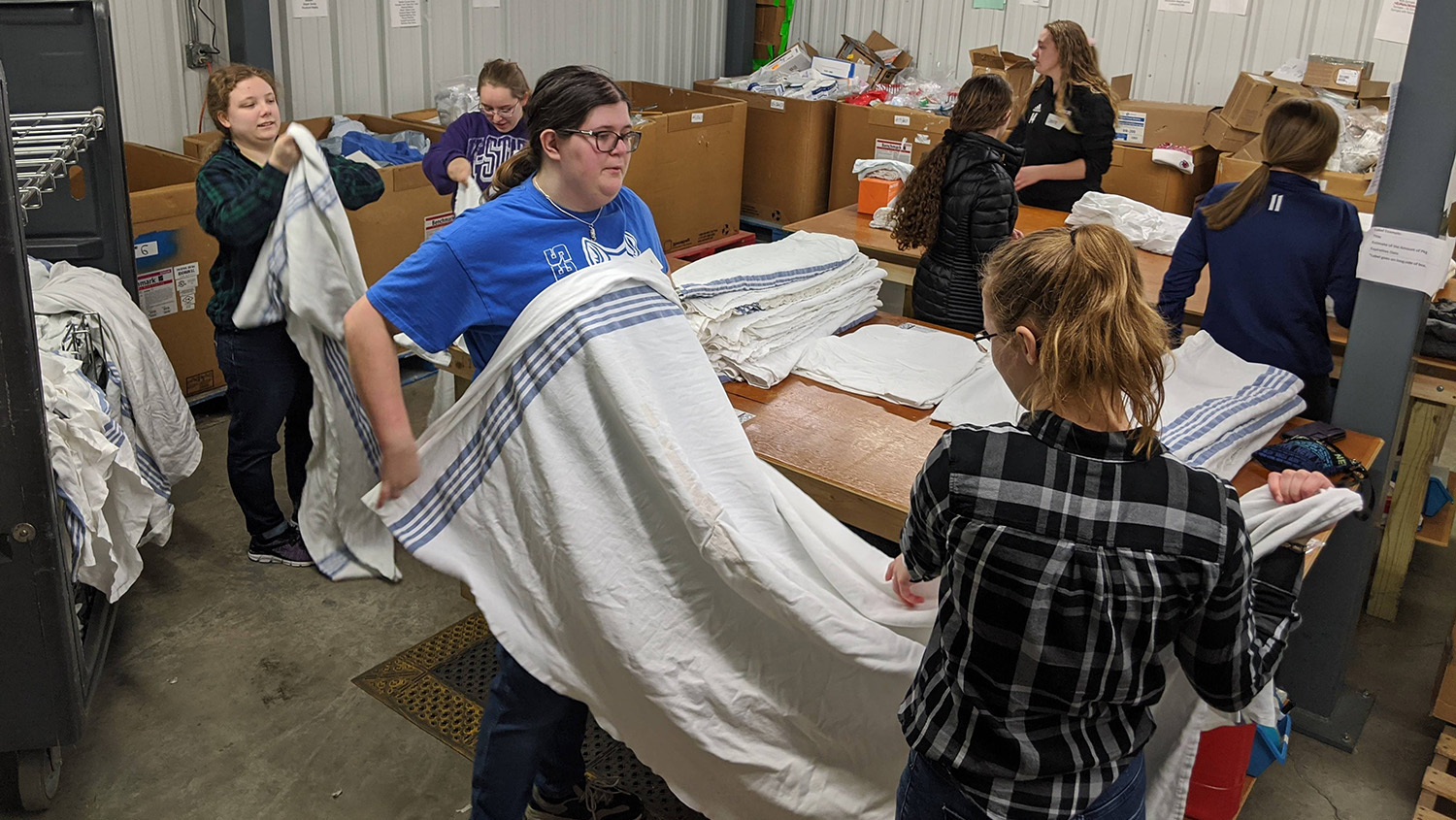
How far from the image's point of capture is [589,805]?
2.39 meters

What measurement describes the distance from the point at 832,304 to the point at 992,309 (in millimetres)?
1643

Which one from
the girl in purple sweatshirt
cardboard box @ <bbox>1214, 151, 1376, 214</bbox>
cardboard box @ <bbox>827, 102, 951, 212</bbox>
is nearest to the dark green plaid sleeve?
the girl in purple sweatshirt

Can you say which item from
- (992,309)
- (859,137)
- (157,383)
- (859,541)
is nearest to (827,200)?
(859,137)

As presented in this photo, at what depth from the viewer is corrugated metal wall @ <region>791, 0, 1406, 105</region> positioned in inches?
230

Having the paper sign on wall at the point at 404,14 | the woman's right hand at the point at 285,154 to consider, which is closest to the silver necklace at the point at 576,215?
the woman's right hand at the point at 285,154

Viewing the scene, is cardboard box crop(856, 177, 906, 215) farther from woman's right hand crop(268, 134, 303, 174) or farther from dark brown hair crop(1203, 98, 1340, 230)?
woman's right hand crop(268, 134, 303, 174)

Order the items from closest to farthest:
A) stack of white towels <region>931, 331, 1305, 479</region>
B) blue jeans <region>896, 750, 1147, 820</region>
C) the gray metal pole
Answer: blue jeans <region>896, 750, 1147, 820</region>
stack of white towels <region>931, 331, 1305, 479</region>
the gray metal pole

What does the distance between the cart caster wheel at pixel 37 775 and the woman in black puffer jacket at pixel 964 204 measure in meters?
2.58

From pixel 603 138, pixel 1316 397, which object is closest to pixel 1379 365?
pixel 1316 397

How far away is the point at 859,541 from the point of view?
2016mm

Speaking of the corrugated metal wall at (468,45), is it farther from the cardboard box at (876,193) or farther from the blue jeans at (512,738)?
the blue jeans at (512,738)

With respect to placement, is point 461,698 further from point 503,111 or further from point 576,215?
point 503,111

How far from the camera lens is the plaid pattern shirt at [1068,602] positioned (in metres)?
1.30

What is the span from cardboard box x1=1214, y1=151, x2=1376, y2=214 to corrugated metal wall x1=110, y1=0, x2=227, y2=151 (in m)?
4.29
